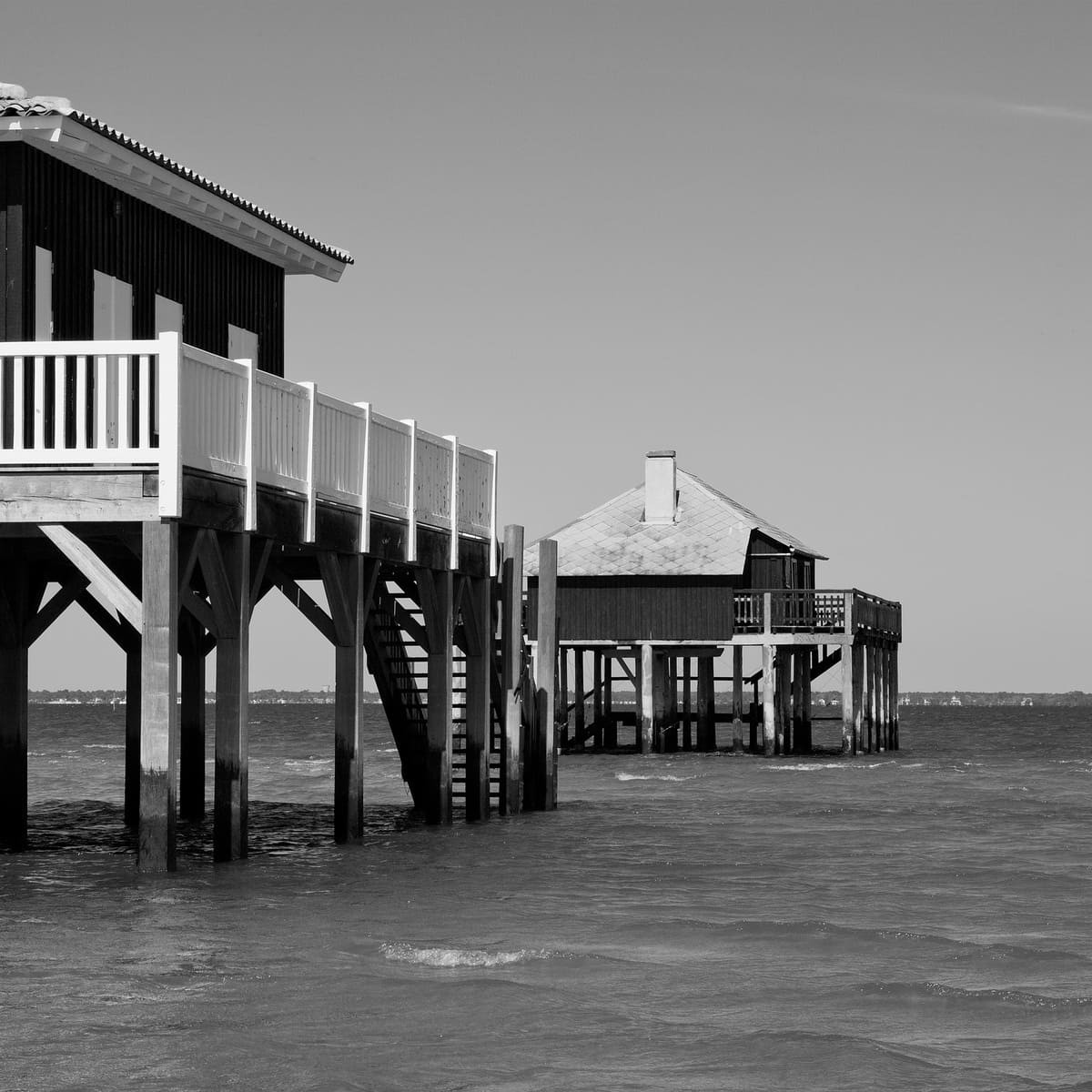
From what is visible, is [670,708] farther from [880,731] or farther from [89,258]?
[89,258]

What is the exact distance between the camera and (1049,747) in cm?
7581

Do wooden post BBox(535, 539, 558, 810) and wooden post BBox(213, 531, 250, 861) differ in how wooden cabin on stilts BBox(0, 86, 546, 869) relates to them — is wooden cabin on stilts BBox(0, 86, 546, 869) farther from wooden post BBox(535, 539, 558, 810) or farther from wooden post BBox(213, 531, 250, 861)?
wooden post BBox(535, 539, 558, 810)

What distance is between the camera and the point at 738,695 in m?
51.8

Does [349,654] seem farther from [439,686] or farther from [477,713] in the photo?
[477,713]

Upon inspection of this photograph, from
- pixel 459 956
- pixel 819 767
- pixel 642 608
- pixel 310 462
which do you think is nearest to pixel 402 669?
pixel 310 462

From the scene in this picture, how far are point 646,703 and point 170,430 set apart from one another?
35751mm

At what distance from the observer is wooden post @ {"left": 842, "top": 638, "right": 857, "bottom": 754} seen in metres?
48.3

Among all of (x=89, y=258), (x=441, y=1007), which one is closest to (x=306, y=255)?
(x=89, y=258)

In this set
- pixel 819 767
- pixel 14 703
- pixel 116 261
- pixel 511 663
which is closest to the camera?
pixel 116 261

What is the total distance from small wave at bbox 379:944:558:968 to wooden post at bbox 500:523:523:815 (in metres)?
11.2

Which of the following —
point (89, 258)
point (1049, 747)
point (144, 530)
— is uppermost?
point (89, 258)

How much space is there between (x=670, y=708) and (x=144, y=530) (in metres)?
40.5

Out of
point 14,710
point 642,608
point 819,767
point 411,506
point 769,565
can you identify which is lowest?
point 819,767

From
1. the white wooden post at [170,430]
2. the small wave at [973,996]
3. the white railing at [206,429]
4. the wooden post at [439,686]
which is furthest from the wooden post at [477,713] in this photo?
the small wave at [973,996]
